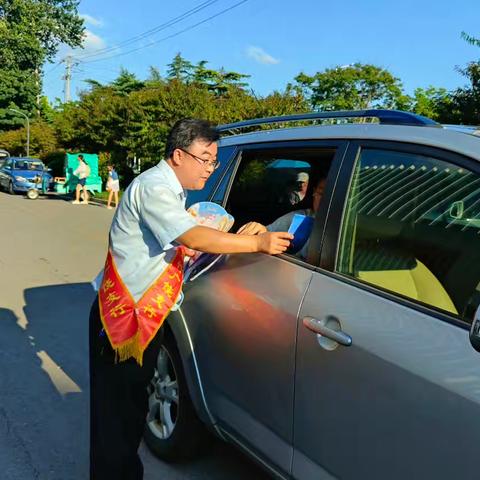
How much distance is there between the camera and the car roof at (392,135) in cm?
180

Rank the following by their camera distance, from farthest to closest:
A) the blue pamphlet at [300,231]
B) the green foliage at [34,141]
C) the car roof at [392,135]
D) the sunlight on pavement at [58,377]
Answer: the green foliage at [34,141] → the sunlight on pavement at [58,377] → the blue pamphlet at [300,231] → the car roof at [392,135]

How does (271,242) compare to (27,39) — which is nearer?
(271,242)

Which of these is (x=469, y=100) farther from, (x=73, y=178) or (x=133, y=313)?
(x=73, y=178)

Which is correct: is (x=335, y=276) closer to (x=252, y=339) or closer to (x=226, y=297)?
(x=252, y=339)

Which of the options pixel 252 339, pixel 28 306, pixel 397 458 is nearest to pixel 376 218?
pixel 252 339

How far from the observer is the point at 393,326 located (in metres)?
1.77

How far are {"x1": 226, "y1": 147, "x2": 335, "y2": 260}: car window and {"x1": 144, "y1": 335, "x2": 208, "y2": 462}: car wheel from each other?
85 cm

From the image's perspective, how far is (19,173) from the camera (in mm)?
23734

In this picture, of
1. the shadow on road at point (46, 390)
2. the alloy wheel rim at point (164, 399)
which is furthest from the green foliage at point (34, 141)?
the alloy wheel rim at point (164, 399)

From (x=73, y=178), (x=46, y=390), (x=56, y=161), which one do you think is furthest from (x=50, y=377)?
(x=56, y=161)

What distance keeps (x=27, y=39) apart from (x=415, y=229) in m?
53.7

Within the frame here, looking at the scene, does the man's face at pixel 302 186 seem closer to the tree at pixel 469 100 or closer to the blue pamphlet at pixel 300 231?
the blue pamphlet at pixel 300 231

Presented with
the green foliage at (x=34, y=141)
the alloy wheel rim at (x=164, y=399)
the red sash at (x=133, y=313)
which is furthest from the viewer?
the green foliage at (x=34, y=141)

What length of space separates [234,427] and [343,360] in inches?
31.7
